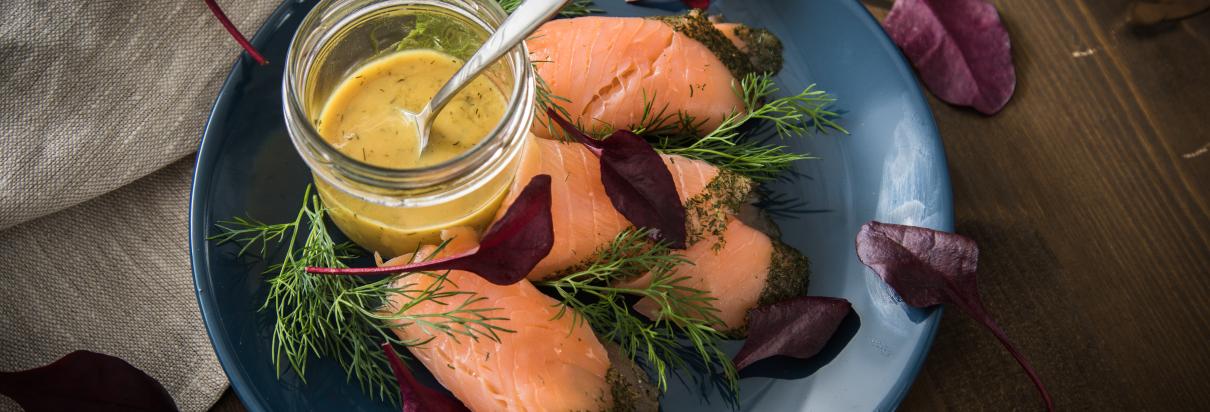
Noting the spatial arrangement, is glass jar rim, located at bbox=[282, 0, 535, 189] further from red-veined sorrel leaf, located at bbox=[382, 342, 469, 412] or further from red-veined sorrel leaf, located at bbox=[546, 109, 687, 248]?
red-veined sorrel leaf, located at bbox=[382, 342, 469, 412]

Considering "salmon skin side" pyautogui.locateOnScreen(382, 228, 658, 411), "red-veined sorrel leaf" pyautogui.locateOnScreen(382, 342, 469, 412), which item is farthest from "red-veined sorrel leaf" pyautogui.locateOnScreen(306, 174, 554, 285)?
"red-veined sorrel leaf" pyautogui.locateOnScreen(382, 342, 469, 412)

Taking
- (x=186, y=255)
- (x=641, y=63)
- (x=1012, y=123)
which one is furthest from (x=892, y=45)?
(x=186, y=255)

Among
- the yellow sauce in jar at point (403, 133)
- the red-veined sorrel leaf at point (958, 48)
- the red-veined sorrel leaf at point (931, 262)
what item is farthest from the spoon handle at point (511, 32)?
the red-veined sorrel leaf at point (958, 48)

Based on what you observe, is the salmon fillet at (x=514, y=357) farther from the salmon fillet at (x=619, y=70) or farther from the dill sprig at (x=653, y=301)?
the salmon fillet at (x=619, y=70)

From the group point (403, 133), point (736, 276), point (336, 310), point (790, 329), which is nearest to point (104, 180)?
point (336, 310)

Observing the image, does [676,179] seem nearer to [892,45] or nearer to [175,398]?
[892,45]

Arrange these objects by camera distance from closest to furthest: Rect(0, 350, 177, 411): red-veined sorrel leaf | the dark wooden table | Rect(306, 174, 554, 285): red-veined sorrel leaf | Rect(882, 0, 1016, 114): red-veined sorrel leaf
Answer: Rect(306, 174, 554, 285): red-veined sorrel leaf, Rect(0, 350, 177, 411): red-veined sorrel leaf, the dark wooden table, Rect(882, 0, 1016, 114): red-veined sorrel leaf
